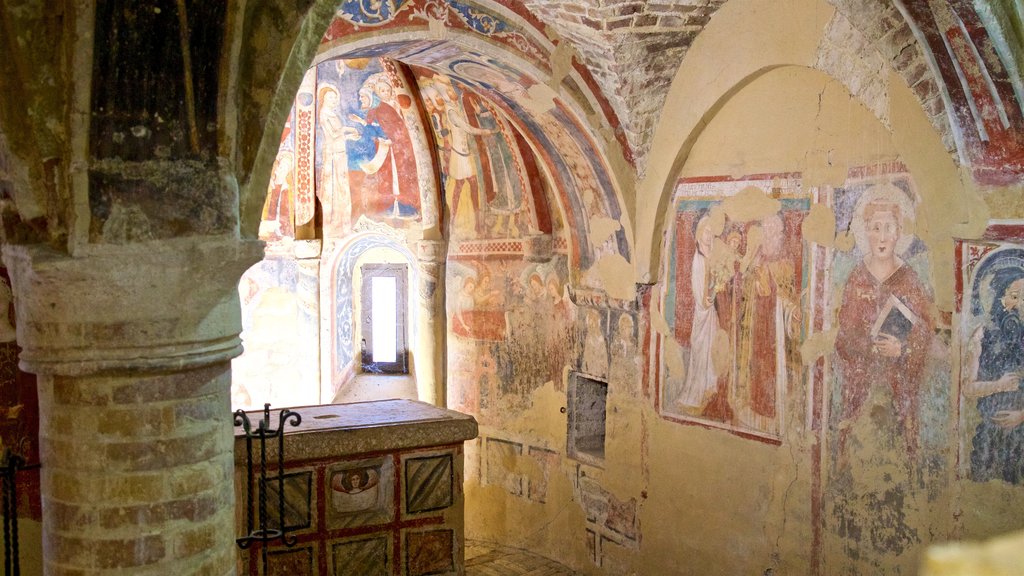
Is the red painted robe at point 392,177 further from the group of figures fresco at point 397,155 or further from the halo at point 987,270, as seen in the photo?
the halo at point 987,270

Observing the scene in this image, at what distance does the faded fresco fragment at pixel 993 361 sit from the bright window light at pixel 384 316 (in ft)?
20.9

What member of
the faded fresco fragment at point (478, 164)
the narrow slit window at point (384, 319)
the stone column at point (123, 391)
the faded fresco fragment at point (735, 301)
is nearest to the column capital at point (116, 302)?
the stone column at point (123, 391)

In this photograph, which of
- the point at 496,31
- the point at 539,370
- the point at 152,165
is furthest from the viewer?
the point at 539,370

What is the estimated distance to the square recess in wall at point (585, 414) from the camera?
880cm

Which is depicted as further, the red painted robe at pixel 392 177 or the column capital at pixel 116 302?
the red painted robe at pixel 392 177

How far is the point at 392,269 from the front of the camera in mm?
10641

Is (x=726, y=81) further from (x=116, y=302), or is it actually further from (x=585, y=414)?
(x=116, y=302)

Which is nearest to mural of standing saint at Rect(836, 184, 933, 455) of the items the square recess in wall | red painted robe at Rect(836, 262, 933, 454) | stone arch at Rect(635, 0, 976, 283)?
red painted robe at Rect(836, 262, 933, 454)

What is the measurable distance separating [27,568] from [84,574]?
1985 mm

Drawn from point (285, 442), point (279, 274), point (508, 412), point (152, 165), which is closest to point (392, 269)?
→ point (279, 274)

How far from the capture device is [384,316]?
10734mm

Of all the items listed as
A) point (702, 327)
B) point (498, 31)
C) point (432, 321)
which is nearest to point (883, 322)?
point (702, 327)

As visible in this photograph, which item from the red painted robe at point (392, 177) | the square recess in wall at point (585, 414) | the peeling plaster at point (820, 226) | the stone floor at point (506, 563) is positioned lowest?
the stone floor at point (506, 563)

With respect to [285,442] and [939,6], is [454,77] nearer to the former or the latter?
[285,442]
